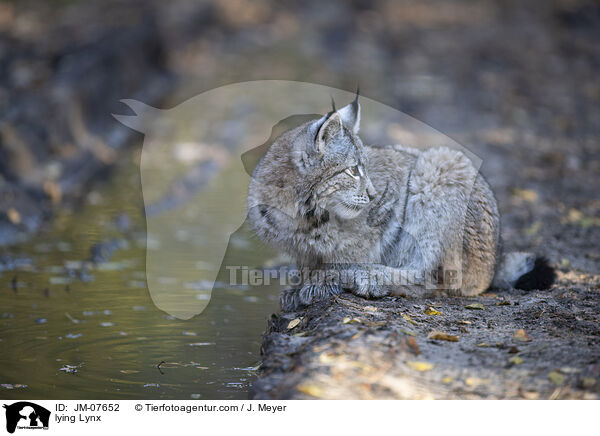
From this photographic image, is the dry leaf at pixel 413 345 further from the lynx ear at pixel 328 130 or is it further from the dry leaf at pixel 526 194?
the dry leaf at pixel 526 194

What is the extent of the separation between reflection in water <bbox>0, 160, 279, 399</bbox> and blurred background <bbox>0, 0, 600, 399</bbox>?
0.02 metres

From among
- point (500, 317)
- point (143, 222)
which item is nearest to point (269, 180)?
point (500, 317)

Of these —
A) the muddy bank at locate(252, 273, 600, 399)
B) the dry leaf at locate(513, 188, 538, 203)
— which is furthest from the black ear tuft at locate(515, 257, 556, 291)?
the dry leaf at locate(513, 188, 538, 203)

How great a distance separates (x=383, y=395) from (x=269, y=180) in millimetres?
2397

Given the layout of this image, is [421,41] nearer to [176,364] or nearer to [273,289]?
[273,289]

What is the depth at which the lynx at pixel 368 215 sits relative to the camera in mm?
5730

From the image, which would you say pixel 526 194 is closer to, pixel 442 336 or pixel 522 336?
pixel 522 336

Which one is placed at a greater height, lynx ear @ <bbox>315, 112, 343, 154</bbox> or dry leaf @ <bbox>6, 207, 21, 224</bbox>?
lynx ear @ <bbox>315, 112, 343, 154</bbox>

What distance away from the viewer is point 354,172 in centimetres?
577

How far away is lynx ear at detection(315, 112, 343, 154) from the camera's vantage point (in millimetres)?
5414

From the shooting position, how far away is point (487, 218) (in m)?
6.33

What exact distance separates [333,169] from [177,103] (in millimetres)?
10801
